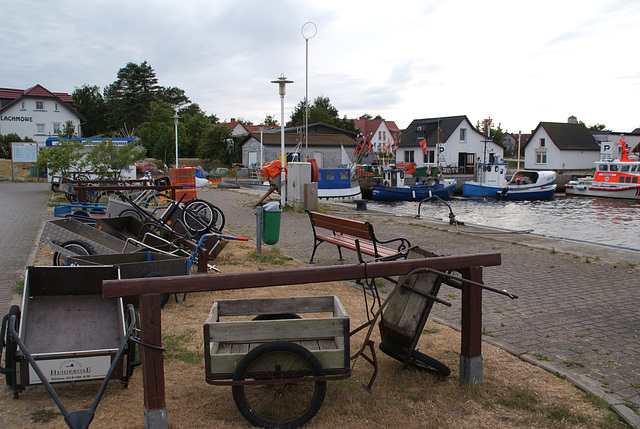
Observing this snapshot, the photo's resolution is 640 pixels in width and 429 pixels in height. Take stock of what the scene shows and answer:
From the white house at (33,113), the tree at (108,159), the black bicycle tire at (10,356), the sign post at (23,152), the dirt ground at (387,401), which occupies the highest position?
the white house at (33,113)

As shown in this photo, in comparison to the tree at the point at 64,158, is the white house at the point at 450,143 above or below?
above

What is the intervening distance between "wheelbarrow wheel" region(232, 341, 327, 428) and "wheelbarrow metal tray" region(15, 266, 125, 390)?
3.70ft

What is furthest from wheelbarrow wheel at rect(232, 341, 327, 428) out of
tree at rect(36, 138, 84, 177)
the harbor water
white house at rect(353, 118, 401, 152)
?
white house at rect(353, 118, 401, 152)

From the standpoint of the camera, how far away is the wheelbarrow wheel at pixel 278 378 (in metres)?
3.39

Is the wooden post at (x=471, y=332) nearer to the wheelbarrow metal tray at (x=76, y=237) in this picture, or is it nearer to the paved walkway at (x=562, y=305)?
the paved walkway at (x=562, y=305)

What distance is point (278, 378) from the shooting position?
3438mm

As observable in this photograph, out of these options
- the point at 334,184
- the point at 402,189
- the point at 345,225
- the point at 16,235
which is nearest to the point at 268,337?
the point at 345,225

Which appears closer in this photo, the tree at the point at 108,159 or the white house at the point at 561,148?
the tree at the point at 108,159

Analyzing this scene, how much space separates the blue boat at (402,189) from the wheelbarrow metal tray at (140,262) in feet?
108

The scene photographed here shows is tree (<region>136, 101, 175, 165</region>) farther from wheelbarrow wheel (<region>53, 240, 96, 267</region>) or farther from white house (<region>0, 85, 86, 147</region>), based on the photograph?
wheelbarrow wheel (<region>53, 240, 96, 267</region>)

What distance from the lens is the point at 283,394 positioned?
12.0ft

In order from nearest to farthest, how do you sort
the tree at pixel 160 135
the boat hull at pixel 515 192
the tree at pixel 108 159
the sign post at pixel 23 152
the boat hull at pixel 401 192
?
the tree at pixel 108 159 → the sign post at pixel 23 152 → the boat hull at pixel 401 192 → the boat hull at pixel 515 192 → the tree at pixel 160 135

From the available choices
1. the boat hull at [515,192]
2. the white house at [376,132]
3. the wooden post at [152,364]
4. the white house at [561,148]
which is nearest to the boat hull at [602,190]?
the boat hull at [515,192]

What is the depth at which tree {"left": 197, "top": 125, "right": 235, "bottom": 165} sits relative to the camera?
5612 centimetres
